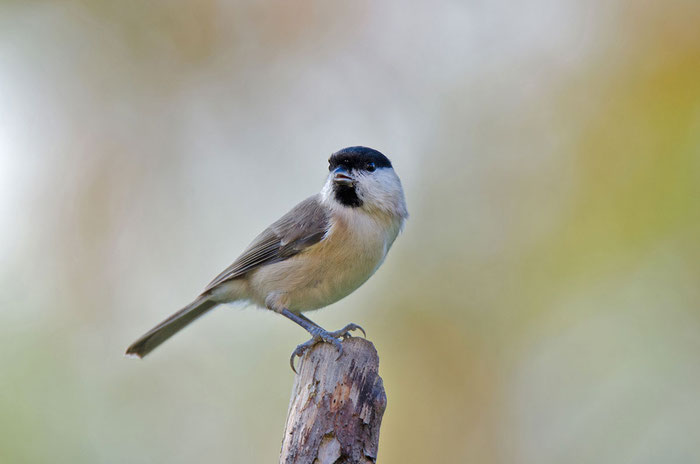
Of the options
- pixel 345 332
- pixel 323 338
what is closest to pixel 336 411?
pixel 323 338

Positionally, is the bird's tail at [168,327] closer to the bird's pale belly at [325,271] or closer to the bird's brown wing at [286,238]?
the bird's brown wing at [286,238]

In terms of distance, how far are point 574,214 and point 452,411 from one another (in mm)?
2021

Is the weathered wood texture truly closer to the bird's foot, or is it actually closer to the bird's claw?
the bird's foot

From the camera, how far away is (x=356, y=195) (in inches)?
148

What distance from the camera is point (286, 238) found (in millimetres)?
3871

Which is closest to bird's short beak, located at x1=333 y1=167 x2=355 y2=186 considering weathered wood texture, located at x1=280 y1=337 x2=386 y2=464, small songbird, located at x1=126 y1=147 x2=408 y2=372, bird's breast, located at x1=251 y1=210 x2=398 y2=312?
small songbird, located at x1=126 y1=147 x2=408 y2=372

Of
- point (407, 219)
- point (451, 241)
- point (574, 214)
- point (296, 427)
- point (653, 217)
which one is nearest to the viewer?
point (296, 427)

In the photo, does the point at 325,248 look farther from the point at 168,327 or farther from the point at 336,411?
the point at 336,411

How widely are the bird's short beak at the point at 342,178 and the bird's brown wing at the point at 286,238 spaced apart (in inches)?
8.4

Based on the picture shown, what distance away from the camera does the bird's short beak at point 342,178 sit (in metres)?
3.70

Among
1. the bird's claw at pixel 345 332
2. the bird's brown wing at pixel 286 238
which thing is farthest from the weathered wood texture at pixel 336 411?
the bird's brown wing at pixel 286 238

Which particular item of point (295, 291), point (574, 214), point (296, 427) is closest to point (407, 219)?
point (295, 291)

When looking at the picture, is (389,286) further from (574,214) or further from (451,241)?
(574,214)

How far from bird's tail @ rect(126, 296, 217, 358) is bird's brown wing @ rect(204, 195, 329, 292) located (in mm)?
176
